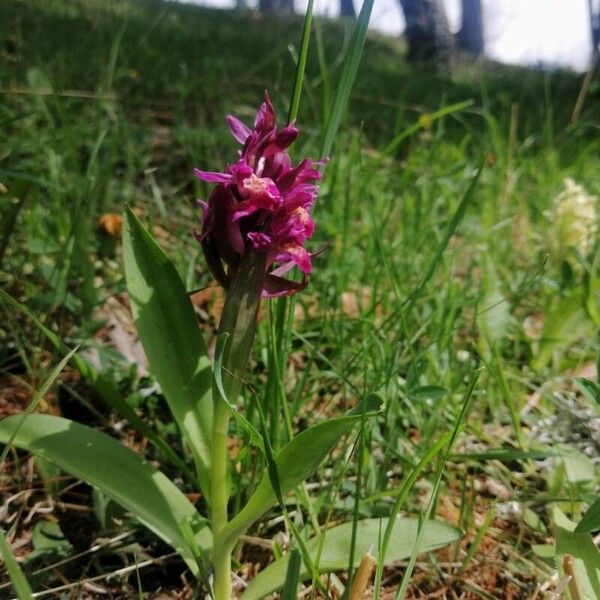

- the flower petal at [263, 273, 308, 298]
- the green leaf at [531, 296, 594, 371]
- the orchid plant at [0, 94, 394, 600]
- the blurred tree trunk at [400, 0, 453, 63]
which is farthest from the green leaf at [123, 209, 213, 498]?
the blurred tree trunk at [400, 0, 453, 63]

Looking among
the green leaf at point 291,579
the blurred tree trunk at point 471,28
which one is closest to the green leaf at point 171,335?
the green leaf at point 291,579

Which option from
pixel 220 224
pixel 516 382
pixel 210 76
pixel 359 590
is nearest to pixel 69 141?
pixel 220 224

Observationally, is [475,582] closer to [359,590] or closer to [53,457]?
[359,590]

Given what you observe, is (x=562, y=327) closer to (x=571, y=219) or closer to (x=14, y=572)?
(x=571, y=219)

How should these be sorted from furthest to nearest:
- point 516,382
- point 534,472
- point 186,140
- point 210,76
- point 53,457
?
point 210,76, point 186,140, point 516,382, point 534,472, point 53,457

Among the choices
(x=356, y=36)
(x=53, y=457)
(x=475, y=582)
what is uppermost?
(x=356, y=36)

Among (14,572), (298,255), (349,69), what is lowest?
(14,572)

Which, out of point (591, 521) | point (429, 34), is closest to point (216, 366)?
point (591, 521)

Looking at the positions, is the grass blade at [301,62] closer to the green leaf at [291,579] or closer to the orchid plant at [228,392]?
the orchid plant at [228,392]
